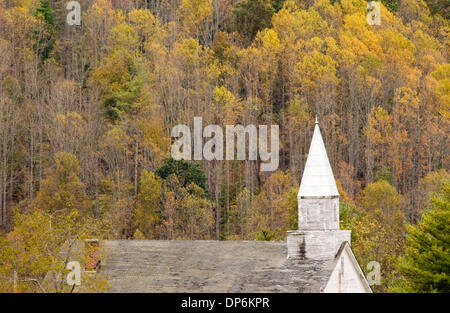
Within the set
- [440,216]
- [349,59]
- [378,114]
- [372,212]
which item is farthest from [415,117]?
[440,216]

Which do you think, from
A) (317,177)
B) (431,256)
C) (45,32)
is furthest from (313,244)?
(45,32)

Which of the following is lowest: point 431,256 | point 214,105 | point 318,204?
point 431,256

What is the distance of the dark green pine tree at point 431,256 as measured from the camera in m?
40.1

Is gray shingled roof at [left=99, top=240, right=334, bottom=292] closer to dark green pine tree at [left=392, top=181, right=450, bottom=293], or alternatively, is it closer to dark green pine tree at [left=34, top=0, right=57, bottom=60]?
dark green pine tree at [left=392, top=181, right=450, bottom=293]

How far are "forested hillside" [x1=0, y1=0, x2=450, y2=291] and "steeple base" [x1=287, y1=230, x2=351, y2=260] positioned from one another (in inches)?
1083

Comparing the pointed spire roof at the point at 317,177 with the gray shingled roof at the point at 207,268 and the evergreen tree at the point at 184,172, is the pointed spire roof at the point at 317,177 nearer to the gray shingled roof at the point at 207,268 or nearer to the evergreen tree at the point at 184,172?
the gray shingled roof at the point at 207,268

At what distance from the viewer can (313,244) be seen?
40969 millimetres

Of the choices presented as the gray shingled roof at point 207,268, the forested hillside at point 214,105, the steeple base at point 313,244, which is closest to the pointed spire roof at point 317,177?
the steeple base at point 313,244

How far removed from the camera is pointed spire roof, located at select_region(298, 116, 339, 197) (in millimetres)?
41531

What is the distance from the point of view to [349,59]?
92000 millimetres

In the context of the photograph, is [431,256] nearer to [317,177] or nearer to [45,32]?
[317,177]

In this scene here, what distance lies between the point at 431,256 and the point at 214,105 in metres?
48.3

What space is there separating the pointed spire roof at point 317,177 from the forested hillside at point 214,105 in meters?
26.8

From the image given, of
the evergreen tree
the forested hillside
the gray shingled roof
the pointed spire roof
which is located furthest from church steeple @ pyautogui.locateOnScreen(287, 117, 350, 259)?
the evergreen tree
